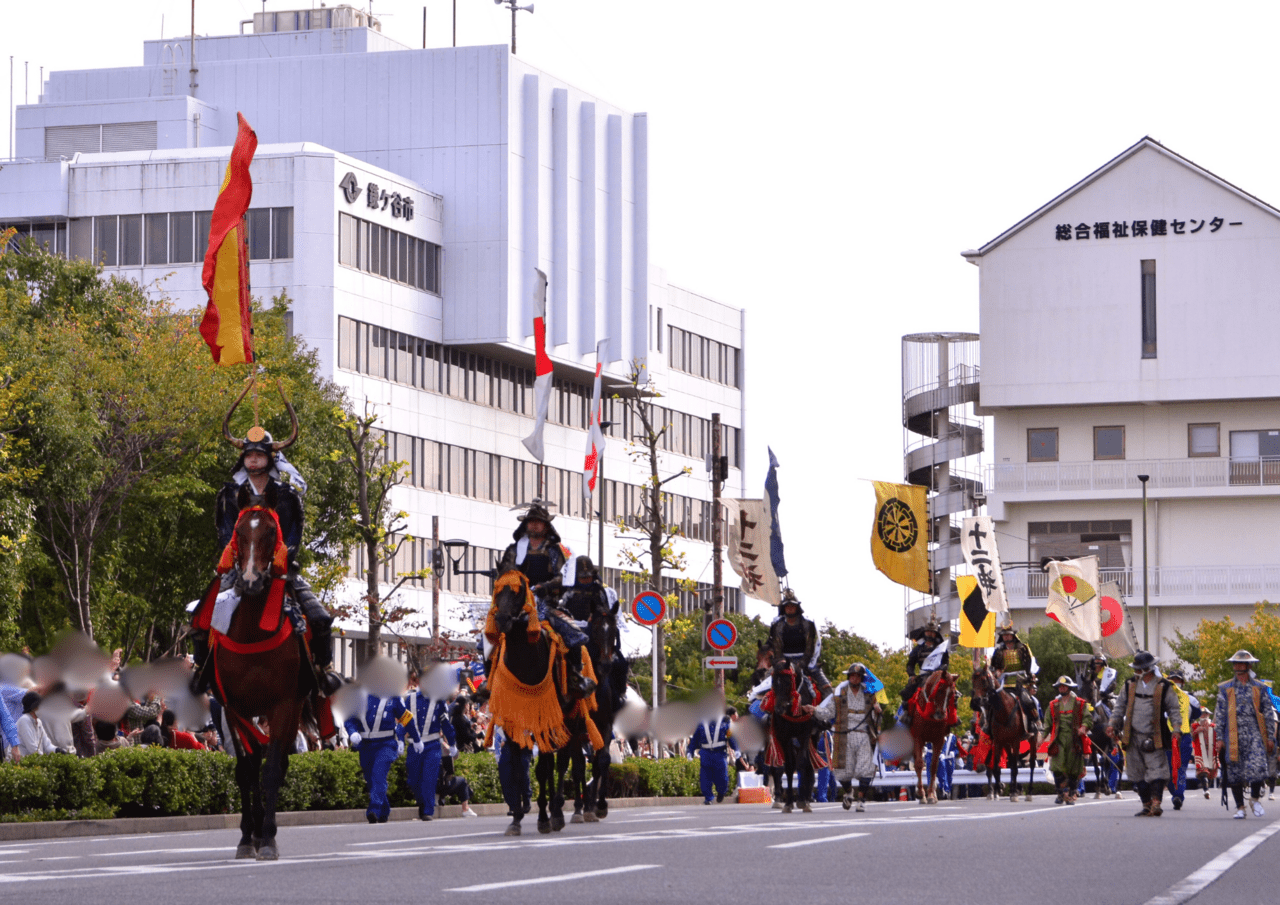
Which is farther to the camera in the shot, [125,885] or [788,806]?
[788,806]

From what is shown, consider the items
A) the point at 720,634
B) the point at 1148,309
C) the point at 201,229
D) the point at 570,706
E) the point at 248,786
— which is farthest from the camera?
the point at 1148,309

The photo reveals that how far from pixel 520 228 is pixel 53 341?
40708 millimetres

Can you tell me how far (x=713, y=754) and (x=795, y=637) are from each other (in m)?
9.07

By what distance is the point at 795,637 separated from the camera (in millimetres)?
25562

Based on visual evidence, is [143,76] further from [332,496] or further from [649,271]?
[332,496]

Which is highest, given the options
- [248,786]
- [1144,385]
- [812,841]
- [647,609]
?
[1144,385]

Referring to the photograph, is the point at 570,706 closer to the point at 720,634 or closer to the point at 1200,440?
the point at 720,634

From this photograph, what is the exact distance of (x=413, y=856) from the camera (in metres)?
14.1

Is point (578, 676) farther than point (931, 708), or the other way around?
point (931, 708)

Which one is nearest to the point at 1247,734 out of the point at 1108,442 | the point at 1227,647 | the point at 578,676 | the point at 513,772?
the point at 513,772

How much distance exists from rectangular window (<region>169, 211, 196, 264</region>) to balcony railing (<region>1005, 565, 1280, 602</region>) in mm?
32979

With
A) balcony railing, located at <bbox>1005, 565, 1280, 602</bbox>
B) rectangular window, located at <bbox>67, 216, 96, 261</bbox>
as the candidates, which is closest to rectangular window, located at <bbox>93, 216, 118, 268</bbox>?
rectangular window, located at <bbox>67, 216, 96, 261</bbox>

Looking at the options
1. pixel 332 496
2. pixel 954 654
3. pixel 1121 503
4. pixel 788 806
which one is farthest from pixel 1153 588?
pixel 788 806

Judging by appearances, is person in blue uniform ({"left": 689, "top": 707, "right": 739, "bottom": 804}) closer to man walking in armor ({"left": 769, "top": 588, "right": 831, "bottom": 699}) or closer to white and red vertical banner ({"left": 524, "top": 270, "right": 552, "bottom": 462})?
white and red vertical banner ({"left": 524, "top": 270, "right": 552, "bottom": 462})
